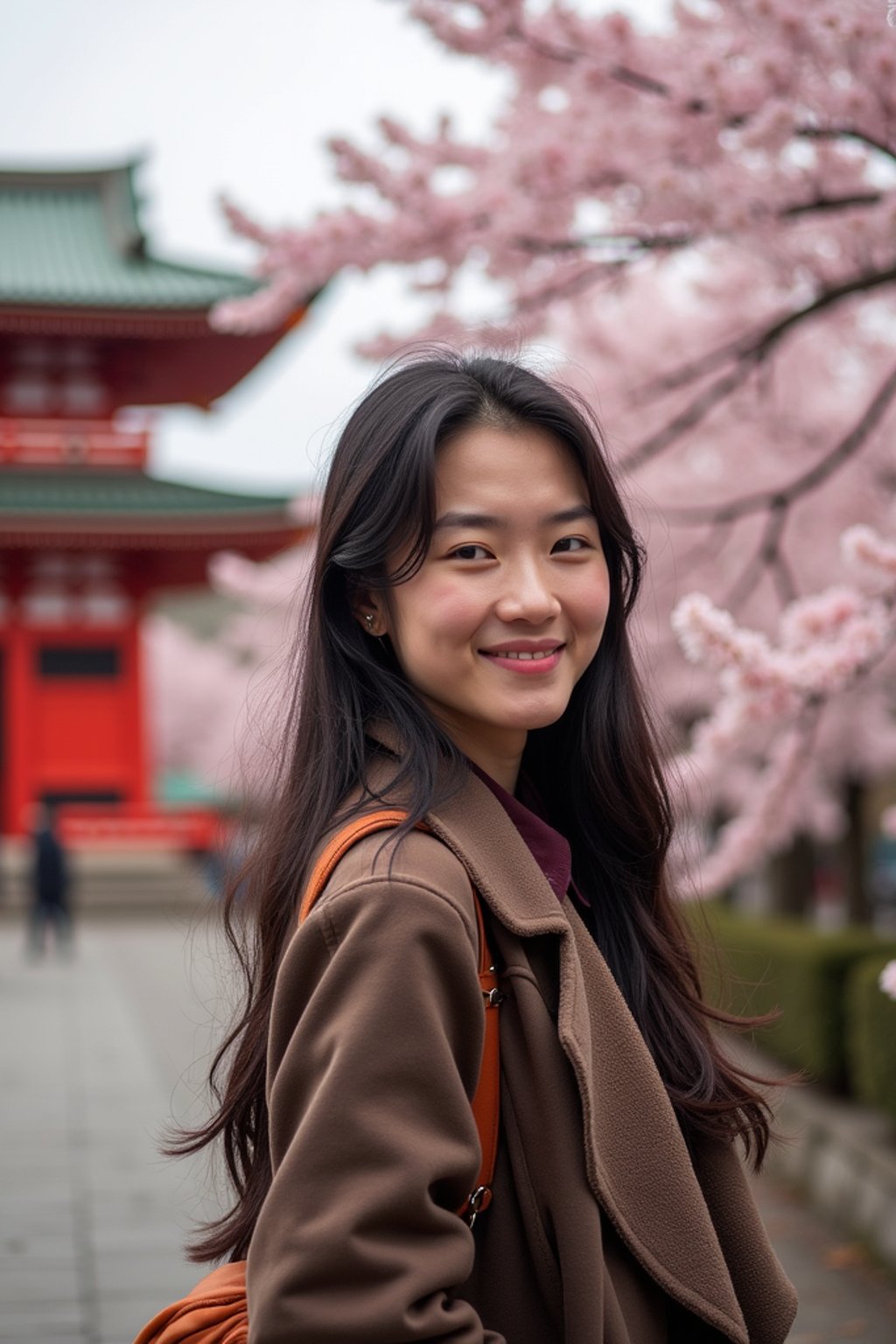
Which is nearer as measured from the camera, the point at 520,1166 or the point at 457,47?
the point at 520,1166

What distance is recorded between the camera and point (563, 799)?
1.86 metres

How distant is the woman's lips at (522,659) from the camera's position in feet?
5.22

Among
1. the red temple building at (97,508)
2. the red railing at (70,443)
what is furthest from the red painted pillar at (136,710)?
the red railing at (70,443)

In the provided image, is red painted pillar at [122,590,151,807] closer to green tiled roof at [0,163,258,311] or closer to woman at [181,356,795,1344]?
green tiled roof at [0,163,258,311]

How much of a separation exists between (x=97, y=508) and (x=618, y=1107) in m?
17.0

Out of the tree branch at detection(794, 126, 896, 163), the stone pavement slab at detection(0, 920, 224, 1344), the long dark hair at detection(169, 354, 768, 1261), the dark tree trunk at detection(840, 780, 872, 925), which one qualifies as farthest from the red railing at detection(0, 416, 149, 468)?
the long dark hair at detection(169, 354, 768, 1261)

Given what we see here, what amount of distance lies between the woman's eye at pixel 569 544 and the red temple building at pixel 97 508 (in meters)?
16.6

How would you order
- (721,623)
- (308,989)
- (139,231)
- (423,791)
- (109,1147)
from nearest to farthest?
1. (308,989)
2. (423,791)
3. (721,623)
4. (109,1147)
5. (139,231)

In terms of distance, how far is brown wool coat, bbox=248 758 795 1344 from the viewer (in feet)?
4.17

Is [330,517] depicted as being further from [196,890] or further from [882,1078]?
[196,890]

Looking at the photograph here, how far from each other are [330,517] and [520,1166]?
704mm

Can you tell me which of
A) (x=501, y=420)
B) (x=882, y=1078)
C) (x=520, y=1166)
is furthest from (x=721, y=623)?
(x=882, y=1078)

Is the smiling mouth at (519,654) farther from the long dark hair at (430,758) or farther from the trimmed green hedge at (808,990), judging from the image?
the trimmed green hedge at (808,990)

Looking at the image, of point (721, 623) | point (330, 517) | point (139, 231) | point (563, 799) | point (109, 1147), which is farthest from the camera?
point (139, 231)
